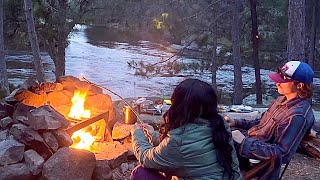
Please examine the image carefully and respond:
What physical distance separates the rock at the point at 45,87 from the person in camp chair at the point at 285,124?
2111 millimetres

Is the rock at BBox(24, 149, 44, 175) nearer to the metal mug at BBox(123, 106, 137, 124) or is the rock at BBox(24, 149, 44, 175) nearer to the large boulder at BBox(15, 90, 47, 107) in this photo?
the large boulder at BBox(15, 90, 47, 107)

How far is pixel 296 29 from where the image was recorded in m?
7.26

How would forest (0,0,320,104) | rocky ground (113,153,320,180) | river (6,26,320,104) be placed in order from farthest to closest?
river (6,26,320,104) < forest (0,0,320,104) < rocky ground (113,153,320,180)

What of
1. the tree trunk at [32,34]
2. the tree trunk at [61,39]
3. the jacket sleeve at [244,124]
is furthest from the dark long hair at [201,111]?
the tree trunk at [61,39]

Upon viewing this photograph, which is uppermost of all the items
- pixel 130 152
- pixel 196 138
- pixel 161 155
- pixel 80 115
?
pixel 196 138

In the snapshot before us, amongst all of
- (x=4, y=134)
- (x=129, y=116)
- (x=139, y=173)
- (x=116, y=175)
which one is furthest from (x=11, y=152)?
(x=139, y=173)

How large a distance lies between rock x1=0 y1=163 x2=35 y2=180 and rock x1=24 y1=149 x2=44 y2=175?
0.04 meters

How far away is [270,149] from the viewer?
2613 mm

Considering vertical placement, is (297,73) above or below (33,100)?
above

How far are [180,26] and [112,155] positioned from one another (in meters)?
10.6

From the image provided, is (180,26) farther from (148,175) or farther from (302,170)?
(148,175)

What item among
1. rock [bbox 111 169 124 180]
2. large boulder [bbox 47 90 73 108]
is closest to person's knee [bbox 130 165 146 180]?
rock [bbox 111 169 124 180]

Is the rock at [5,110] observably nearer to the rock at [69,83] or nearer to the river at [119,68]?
the rock at [69,83]

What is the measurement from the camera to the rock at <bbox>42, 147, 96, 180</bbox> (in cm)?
339
